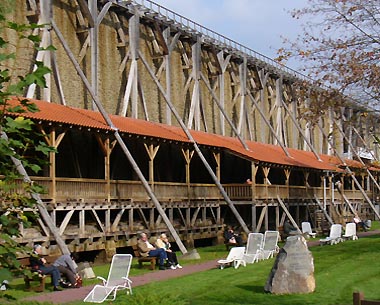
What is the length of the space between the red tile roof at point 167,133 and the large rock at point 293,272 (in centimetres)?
604

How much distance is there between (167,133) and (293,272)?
17175 mm

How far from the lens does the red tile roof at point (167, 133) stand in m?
23.3

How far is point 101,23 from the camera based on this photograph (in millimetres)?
32812

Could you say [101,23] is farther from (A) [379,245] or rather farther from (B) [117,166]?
(A) [379,245]

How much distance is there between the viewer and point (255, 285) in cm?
1527

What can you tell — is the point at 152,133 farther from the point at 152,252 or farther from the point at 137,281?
the point at 137,281

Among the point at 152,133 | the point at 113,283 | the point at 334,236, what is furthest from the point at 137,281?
the point at 334,236

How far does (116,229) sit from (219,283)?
10380 mm

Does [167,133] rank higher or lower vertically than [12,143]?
higher

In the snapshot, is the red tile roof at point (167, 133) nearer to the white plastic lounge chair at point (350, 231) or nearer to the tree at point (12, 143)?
the white plastic lounge chair at point (350, 231)

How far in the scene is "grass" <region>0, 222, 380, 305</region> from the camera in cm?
1278

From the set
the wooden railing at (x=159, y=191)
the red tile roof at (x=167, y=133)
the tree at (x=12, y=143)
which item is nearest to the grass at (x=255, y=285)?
the wooden railing at (x=159, y=191)

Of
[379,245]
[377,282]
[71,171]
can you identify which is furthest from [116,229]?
[377,282]

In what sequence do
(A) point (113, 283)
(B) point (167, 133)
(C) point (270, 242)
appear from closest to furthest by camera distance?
(A) point (113, 283)
(C) point (270, 242)
(B) point (167, 133)
